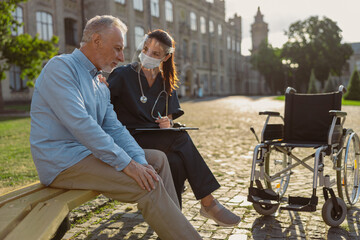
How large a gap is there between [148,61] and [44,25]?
93.5 feet

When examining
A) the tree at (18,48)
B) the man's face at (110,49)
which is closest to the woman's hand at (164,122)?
the man's face at (110,49)

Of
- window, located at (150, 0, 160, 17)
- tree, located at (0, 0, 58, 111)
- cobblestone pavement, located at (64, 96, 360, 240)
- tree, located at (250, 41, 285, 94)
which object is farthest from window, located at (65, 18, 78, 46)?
tree, located at (250, 41, 285, 94)

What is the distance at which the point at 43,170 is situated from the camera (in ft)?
8.25

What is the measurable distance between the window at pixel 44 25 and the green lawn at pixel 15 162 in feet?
66.2

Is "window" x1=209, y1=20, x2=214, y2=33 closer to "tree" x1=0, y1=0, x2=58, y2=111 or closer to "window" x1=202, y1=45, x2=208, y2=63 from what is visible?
"window" x1=202, y1=45, x2=208, y2=63

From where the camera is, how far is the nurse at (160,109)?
131 inches

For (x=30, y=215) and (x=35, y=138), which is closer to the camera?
(x=30, y=215)

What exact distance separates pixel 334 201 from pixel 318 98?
48.8 inches

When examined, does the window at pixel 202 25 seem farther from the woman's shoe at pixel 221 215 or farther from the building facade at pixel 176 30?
the woman's shoe at pixel 221 215

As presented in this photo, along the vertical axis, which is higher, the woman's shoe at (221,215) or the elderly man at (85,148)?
the elderly man at (85,148)

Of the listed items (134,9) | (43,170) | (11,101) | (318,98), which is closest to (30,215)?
(43,170)

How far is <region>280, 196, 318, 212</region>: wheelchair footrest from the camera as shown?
3.45 meters

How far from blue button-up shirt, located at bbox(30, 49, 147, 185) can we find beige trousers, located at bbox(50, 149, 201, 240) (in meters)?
0.06

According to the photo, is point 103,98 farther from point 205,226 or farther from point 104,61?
point 205,226
